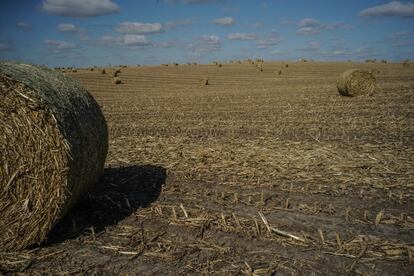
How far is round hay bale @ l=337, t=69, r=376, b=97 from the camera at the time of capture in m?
19.0

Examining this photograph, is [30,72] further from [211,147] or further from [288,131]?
[288,131]

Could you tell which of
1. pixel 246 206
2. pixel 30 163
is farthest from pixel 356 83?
pixel 30 163

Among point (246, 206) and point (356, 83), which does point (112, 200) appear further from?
point (356, 83)

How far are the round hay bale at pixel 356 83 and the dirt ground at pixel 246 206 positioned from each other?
23.4ft

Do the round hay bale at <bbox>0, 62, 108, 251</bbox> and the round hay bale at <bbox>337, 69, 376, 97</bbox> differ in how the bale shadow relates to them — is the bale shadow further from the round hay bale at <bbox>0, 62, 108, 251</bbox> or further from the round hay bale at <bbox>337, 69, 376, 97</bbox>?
the round hay bale at <bbox>337, 69, 376, 97</bbox>

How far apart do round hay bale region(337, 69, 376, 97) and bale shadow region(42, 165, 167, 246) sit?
14.2 meters

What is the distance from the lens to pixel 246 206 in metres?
5.72

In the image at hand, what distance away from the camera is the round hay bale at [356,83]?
18969 millimetres

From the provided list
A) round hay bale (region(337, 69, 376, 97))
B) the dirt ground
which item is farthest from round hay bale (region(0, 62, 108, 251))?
round hay bale (region(337, 69, 376, 97))

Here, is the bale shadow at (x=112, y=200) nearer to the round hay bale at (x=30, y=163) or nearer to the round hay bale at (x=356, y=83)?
the round hay bale at (x=30, y=163)

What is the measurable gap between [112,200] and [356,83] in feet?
53.7

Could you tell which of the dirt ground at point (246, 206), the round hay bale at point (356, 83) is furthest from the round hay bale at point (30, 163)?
the round hay bale at point (356, 83)

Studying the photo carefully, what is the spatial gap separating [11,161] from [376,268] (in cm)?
444

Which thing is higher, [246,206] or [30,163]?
[30,163]
